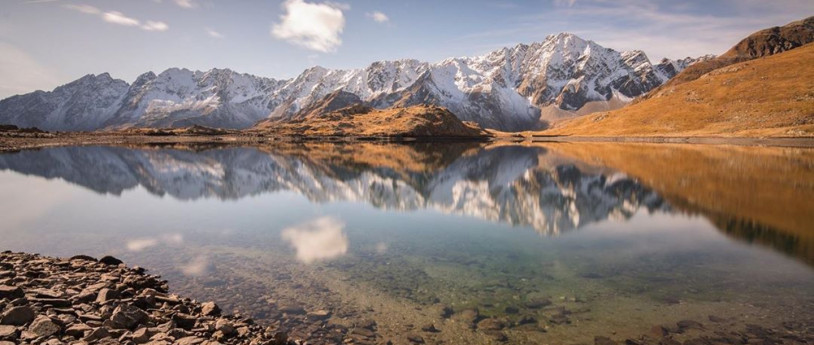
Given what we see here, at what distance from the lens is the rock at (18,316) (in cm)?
1399

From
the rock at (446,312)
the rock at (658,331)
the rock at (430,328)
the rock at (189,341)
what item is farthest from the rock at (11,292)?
the rock at (658,331)

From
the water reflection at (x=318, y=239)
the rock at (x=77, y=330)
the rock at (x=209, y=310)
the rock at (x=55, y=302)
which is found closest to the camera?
the rock at (x=77, y=330)

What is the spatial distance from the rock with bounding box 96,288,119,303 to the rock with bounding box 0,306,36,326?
94.5 inches

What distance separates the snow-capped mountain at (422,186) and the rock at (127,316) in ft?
93.9

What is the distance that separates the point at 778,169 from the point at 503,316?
80.1 metres

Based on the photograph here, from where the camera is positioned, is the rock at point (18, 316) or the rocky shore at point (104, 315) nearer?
the rocky shore at point (104, 315)

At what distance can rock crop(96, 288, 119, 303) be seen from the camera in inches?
666

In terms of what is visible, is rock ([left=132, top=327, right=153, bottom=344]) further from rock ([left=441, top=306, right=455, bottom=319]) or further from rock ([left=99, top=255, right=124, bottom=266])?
rock ([left=99, top=255, right=124, bottom=266])

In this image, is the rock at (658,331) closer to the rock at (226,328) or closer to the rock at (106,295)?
the rock at (226,328)

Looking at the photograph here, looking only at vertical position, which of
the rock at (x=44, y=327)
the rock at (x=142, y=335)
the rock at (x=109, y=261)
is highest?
the rock at (x=44, y=327)

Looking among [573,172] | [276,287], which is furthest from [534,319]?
[573,172]

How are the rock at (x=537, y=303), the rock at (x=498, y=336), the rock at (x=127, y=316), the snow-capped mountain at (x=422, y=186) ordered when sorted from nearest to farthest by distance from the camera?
the rock at (x=127, y=316) < the rock at (x=498, y=336) < the rock at (x=537, y=303) < the snow-capped mountain at (x=422, y=186)

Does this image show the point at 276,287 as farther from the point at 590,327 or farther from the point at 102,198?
the point at 102,198

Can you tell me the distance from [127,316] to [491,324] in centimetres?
1389
